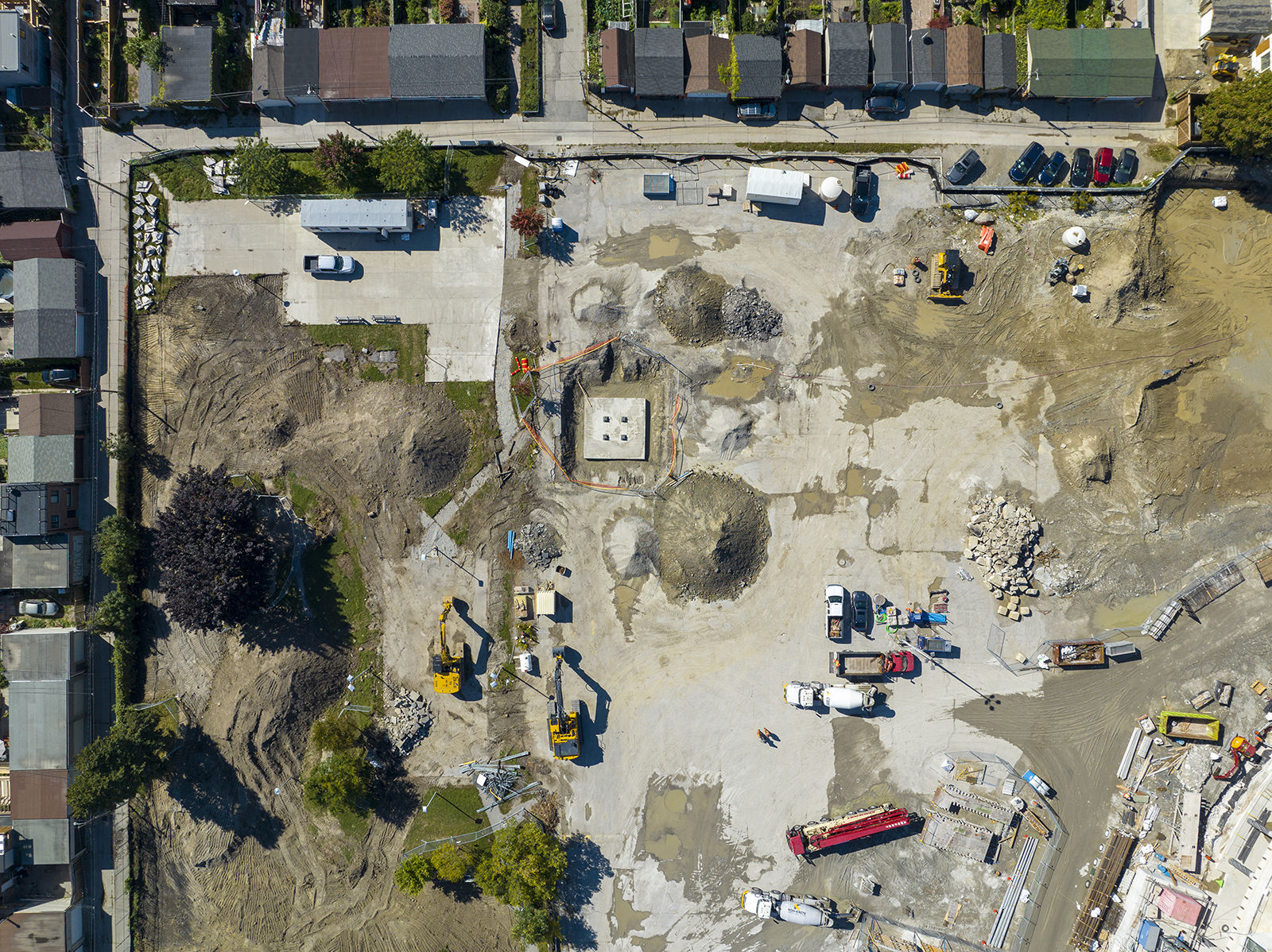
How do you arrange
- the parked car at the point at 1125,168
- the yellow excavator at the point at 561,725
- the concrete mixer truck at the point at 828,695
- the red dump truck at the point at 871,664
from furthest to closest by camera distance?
the parked car at the point at 1125,168, the red dump truck at the point at 871,664, the concrete mixer truck at the point at 828,695, the yellow excavator at the point at 561,725

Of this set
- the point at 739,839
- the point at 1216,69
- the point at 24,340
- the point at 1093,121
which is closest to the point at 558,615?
the point at 739,839

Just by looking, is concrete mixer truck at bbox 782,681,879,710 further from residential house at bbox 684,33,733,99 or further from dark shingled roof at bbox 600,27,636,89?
dark shingled roof at bbox 600,27,636,89

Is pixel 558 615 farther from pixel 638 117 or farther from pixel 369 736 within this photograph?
pixel 638 117

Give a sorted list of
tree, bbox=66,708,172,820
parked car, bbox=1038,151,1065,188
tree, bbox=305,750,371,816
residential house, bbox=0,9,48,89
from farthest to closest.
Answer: parked car, bbox=1038,151,1065,188
residential house, bbox=0,9,48,89
tree, bbox=305,750,371,816
tree, bbox=66,708,172,820

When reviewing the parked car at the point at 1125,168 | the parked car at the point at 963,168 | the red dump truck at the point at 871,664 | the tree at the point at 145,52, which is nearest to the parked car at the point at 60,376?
the tree at the point at 145,52

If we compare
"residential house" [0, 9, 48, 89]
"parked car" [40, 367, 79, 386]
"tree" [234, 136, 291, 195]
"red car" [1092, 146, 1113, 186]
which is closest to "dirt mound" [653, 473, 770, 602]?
"red car" [1092, 146, 1113, 186]

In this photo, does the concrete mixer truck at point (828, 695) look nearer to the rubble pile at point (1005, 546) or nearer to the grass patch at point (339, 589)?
the rubble pile at point (1005, 546)
